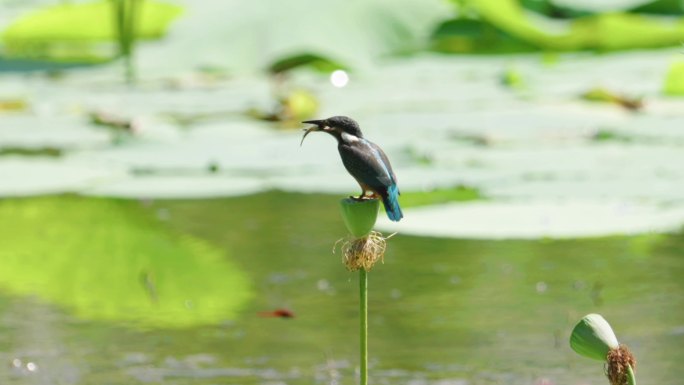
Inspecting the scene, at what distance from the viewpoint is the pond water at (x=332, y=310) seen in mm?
2215

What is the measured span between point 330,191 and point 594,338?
250 cm

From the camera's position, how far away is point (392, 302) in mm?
2703

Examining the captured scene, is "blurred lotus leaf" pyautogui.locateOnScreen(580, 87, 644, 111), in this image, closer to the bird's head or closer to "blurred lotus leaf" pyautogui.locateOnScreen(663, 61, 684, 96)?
"blurred lotus leaf" pyautogui.locateOnScreen(663, 61, 684, 96)

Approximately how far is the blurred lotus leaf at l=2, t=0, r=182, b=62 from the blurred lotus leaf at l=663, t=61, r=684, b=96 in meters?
2.34

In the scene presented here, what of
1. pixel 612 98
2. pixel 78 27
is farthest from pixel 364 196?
pixel 78 27

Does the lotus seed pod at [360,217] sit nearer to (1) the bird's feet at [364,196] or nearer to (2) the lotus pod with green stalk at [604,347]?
(1) the bird's feet at [364,196]

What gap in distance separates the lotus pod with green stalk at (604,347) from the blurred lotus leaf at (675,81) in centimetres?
368

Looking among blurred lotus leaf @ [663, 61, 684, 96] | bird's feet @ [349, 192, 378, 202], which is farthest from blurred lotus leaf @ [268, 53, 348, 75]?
bird's feet @ [349, 192, 378, 202]

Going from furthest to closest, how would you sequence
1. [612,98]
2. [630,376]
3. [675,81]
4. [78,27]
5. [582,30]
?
[78,27] → [582,30] → [675,81] → [612,98] → [630,376]

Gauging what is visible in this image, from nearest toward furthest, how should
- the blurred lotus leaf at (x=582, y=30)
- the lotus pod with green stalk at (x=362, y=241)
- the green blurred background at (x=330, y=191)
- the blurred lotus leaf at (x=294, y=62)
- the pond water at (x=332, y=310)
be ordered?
1. the lotus pod with green stalk at (x=362, y=241)
2. the pond water at (x=332, y=310)
3. the green blurred background at (x=330, y=191)
4. the blurred lotus leaf at (x=294, y=62)
5. the blurred lotus leaf at (x=582, y=30)

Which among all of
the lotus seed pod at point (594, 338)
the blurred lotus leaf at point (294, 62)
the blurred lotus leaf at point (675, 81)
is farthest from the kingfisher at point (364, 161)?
the blurred lotus leaf at point (294, 62)

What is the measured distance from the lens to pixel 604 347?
1.28m

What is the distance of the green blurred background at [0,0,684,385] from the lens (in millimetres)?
2371

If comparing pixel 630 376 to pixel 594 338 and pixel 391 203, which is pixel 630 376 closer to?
pixel 594 338
